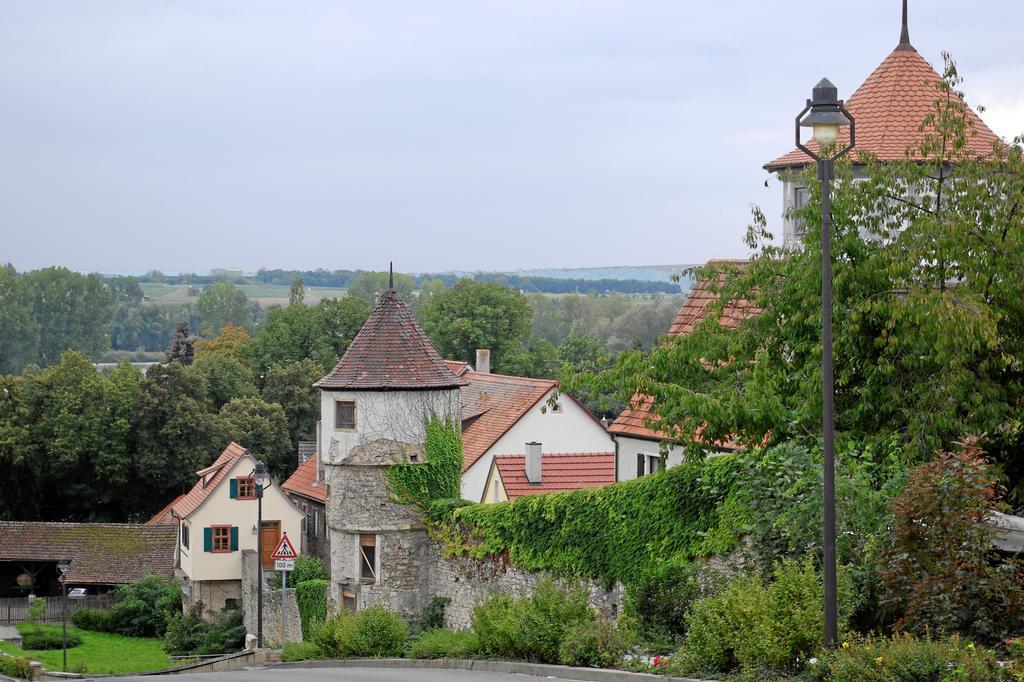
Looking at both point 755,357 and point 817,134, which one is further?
point 755,357

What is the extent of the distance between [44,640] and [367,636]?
31.4 metres

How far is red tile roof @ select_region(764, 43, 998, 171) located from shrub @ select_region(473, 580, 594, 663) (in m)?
11.9

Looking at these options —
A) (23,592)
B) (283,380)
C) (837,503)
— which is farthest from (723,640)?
(283,380)

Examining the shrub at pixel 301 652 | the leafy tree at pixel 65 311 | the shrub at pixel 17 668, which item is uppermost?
the leafy tree at pixel 65 311

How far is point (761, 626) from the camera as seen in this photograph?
14164mm

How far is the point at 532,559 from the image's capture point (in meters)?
26.8

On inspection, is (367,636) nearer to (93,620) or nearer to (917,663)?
(917,663)

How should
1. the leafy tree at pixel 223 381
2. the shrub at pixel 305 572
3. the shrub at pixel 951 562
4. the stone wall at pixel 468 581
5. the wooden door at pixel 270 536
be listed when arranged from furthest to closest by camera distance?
the leafy tree at pixel 223 381
the wooden door at pixel 270 536
the shrub at pixel 305 572
the stone wall at pixel 468 581
the shrub at pixel 951 562

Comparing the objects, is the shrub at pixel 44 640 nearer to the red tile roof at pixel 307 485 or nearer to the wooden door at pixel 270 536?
the wooden door at pixel 270 536

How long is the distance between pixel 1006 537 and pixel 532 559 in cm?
1288

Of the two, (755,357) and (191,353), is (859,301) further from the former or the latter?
(191,353)

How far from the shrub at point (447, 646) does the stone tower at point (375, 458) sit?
920 centimetres

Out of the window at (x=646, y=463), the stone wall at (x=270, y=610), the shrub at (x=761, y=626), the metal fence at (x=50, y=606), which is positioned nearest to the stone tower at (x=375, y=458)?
the stone wall at (x=270, y=610)

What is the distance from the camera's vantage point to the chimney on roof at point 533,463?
38750 mm
